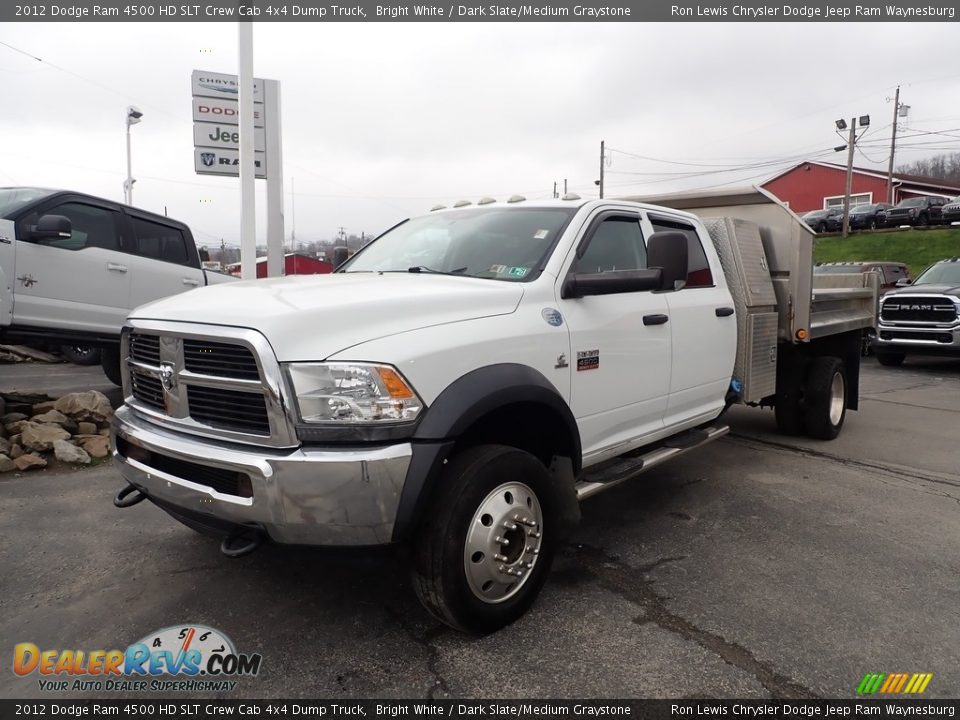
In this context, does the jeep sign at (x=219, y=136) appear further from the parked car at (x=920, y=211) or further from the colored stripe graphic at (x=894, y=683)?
the parked car at (x=920, y=211)

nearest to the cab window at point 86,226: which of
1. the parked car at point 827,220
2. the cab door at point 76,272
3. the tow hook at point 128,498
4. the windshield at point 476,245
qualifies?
the cab door at point 76,272

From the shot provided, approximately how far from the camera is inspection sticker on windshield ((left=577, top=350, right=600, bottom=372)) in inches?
131

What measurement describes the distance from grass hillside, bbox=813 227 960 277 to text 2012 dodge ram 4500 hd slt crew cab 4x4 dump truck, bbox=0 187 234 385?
27.3 metres

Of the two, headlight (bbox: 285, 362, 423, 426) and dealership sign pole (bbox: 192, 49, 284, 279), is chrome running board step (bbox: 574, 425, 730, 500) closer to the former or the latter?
headlight (bbox: 285, 362, 423, 426)


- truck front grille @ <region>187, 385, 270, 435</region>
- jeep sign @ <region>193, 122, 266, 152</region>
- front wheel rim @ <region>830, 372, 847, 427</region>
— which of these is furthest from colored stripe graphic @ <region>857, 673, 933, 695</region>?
jeep sign @ <region>193, 122, 266, 152</region>

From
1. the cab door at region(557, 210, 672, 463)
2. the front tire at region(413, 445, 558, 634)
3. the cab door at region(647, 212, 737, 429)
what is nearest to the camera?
the front tire at region(413, 445, 558, 634)

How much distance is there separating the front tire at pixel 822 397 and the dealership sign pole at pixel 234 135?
6645 mm

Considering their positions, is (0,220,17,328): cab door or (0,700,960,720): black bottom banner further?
(0,220,17,328): cab door

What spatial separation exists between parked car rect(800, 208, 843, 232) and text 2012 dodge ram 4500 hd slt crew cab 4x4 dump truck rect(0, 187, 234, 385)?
3541 centimetres

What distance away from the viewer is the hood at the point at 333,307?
97.6 inches

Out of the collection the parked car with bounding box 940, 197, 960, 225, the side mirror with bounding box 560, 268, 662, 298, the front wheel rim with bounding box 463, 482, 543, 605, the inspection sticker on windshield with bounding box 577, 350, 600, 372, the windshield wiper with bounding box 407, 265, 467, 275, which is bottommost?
the front wheel rim with bounding box 463, 482, 543, 605

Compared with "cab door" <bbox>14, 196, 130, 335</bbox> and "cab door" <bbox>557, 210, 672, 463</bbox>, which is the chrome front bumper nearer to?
"cab door" <bbox>557, 210, 672, 463</bbox>

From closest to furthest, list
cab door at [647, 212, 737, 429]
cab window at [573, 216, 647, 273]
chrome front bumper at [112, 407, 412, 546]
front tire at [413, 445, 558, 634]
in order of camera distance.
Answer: chrome front bumper at [112, 407, 412, 546]
front tire at [413, 445, 558, 634]
cab window at [573, 216, 647, 273]
cab door at [647, 212, 737, 429]

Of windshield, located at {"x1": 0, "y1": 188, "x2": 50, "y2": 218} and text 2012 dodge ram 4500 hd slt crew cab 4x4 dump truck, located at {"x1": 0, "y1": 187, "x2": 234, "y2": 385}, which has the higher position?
windshield, located at {"x1": 0, "y1": 188, "x2": 50, "y2": 218}
